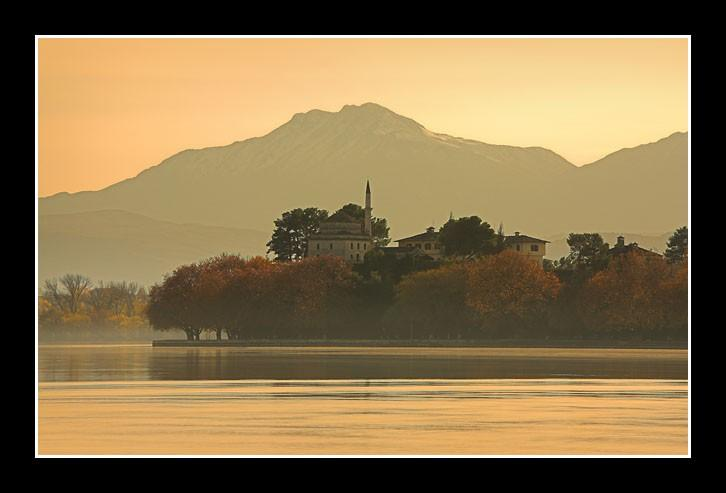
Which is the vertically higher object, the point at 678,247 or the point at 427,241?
the point at 427,241

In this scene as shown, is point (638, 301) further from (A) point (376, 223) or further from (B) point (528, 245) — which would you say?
(A) point (376, 223)

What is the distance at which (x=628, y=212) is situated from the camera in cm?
16362

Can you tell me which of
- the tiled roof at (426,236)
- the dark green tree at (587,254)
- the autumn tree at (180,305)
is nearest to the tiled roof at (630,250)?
the dark green tree at (587,254)

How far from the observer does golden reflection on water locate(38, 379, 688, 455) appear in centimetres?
2725

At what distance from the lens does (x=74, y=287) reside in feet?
590

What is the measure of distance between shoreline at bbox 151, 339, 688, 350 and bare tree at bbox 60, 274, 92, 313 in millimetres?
62089

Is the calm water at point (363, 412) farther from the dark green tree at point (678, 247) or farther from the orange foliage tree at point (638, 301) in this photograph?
the dark green tree at point (678, 247)

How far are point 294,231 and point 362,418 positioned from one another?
433 ft

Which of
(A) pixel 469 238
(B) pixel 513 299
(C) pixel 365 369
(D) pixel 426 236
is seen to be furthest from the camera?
(D) pixel 426 236

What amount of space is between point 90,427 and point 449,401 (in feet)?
35.0

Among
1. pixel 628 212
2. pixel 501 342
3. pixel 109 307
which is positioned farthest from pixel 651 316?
pixel 109 307

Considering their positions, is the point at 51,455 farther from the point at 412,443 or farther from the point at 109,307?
the point at 109,307

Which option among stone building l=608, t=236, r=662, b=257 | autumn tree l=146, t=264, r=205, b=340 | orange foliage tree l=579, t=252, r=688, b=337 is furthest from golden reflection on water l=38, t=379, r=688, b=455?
autumn tree l=146, t=264, r=205, b=340

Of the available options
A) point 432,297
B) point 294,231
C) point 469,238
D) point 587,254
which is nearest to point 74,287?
point 294,231
